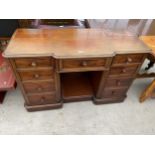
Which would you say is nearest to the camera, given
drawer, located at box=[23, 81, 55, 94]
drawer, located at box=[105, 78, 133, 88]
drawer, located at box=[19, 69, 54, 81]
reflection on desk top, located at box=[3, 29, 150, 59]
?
A: reflection on desk top, located at box=[3, 29, 150, 59]

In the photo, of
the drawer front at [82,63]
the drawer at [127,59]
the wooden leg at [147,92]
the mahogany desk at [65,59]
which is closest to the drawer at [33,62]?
the mahogany desk at [65,59]

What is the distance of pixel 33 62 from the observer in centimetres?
105

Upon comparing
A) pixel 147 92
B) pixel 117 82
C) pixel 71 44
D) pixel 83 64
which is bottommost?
pixel 147 92

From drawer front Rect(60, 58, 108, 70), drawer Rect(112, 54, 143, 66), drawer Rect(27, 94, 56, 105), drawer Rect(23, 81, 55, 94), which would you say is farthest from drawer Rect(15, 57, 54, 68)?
drawer Rect(112, 54, 143, 66)

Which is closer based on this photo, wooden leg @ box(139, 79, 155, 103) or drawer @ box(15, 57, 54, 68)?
drawer @ box(15, 57, 54, 68)

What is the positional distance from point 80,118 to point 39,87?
60cm

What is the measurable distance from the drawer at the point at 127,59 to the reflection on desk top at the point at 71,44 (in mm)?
57

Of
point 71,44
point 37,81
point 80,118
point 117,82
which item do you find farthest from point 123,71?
point 37,81

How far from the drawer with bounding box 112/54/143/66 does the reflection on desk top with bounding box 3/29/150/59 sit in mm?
57

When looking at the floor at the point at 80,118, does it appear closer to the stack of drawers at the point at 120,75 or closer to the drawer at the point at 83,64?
the stack of drawers at the point at 120,75

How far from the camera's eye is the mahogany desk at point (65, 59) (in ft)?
3.39

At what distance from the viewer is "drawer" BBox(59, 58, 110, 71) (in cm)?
109

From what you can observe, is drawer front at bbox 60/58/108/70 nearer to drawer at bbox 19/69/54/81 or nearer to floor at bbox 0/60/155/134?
drawer at bbox 19/69/54/81

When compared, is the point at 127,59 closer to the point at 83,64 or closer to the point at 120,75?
the point at 120,75
